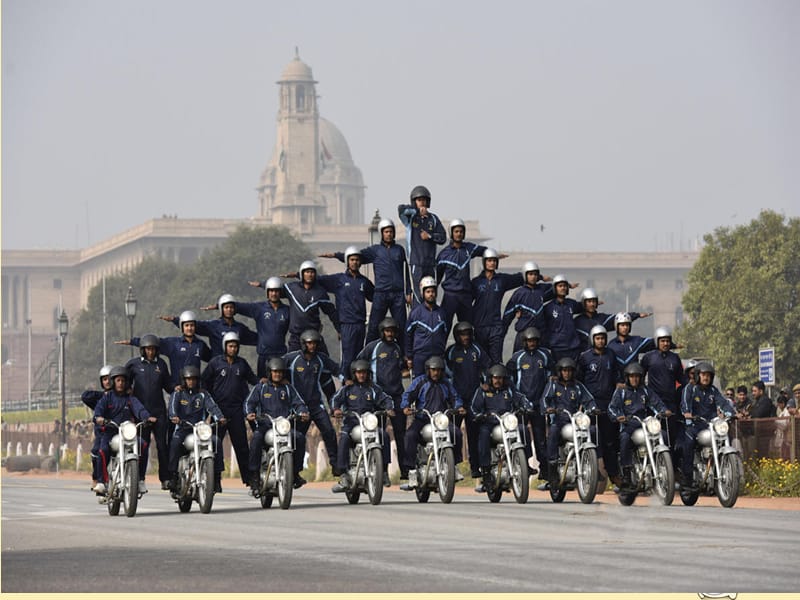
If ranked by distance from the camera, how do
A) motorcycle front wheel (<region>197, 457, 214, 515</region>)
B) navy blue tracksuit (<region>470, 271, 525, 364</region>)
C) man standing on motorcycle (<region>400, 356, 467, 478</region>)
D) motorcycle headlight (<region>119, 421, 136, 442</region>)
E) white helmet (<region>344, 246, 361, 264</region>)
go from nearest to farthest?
motorcycle headlight (<region>119, 421, 136, 442</region>) → motorcycle front wheel (<region>197, 457, 214, 515</region>) → man standing on motorcycle (<region>400, 356, 467, 478</region>) → white helmet (<region>344, 246, 361, 264</region>) → navy blue tracksuit (<region>470, 271, 525, 364</region>)

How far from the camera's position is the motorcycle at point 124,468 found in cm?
2473

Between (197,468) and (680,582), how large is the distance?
10040 mm

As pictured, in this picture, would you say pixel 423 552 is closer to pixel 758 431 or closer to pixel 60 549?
pixel 60 549

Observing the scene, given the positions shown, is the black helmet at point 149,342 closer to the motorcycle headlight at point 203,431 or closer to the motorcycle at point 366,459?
the motorcycle headlight at point 203,431

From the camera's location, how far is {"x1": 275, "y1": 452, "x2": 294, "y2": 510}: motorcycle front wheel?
83.8ft

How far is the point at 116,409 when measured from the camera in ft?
83.9

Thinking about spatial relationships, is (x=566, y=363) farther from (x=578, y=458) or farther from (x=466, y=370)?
(x=466, y=370)

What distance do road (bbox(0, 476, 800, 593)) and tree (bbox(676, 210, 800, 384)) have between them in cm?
5484

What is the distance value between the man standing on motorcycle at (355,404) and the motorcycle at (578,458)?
2.15 meters

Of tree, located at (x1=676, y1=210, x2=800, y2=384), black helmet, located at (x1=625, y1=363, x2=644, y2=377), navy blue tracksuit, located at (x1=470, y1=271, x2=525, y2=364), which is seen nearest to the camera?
black helmet, located at (x1=625, y1=363, x2=644, y2=377)

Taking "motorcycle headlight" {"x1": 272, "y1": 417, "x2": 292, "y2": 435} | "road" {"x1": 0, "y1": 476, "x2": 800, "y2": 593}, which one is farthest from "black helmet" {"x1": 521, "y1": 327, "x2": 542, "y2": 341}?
"motorcycle headlight" {"x1": 272, "y1": 417, "x2": 292, "y2": 435}

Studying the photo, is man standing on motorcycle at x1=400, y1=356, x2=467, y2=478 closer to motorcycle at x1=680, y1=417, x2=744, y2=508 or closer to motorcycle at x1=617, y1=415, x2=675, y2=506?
motorcycle at x1=617, y1=415, x2=675, y2=506

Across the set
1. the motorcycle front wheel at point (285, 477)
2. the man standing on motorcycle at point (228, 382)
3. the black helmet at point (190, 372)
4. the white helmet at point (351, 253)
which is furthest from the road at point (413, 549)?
the white helmet at point (351, 253)

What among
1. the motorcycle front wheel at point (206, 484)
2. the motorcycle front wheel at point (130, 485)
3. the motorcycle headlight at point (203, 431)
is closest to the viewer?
the motorcycle front wheel at point (130, 485)
